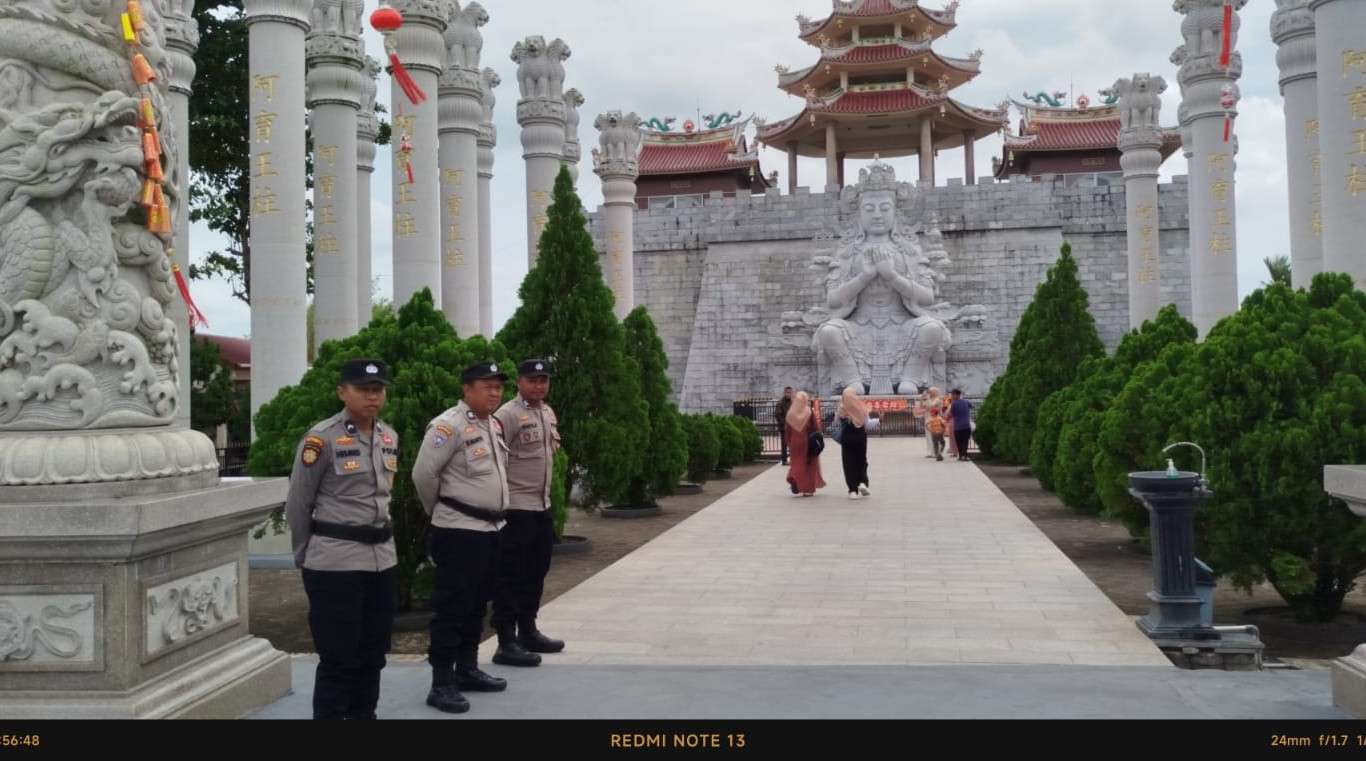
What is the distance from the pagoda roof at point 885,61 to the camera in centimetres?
4169

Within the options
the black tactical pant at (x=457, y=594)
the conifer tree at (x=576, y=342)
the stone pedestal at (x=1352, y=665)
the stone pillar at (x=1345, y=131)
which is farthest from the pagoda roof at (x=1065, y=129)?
the black tactical pant at (x=457, y=594)

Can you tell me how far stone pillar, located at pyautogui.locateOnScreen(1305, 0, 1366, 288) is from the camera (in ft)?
34.4

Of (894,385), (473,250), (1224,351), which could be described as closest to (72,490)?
(1224,351)

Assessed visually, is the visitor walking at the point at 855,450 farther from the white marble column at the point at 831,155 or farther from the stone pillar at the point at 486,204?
the white marble column at the point at 831,155

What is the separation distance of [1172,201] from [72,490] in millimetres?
35425

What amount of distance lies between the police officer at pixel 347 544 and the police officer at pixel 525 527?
1.39 meters

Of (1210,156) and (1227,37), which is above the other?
(1227,37)

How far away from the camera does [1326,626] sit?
700 cm

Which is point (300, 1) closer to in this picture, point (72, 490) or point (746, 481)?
point (72, 490)

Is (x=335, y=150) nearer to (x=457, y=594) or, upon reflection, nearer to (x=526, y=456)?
(x=526, y=456)

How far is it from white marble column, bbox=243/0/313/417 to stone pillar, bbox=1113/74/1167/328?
17.0m

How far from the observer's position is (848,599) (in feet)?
25.3

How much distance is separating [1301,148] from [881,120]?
96.1 ft

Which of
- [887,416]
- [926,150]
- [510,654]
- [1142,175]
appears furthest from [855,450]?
[926,150]
